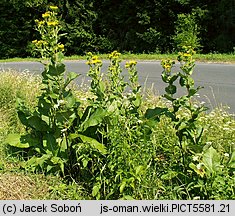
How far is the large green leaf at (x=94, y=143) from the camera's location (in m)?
4.14

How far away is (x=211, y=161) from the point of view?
12.3 feet

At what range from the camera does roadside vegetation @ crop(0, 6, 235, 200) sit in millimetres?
→ 3828

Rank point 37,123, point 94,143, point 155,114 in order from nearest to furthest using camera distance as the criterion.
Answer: point 94,143
point 155,114
point 37,123

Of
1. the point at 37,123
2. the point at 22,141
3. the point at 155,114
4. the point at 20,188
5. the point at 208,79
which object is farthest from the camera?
the point at 208,79

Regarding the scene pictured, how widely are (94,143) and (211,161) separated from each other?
109 centimetres

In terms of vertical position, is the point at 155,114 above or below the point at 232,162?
above

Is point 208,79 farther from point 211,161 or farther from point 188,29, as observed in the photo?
point 211,161

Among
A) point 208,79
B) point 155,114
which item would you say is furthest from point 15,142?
point 208,79

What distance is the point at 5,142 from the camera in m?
4.93

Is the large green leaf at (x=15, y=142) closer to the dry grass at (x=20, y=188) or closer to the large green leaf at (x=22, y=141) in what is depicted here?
the large green leaf at (x=22, y=141)

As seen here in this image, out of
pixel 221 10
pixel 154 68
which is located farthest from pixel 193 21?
pixel 154 68

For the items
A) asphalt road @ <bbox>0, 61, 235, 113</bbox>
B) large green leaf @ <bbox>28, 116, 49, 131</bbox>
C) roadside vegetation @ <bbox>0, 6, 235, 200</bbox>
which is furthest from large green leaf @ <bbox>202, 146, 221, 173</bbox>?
asphalt road @ <bbox>0, 61, 235, 113</bbox>

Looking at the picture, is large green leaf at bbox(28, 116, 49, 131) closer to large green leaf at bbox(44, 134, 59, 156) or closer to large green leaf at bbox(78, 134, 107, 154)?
large green leaf at bbox(44, 134, 59, 156)

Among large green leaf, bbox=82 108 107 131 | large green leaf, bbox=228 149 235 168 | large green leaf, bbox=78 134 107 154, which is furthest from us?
large green leaf, bbox=82 108 107 131
